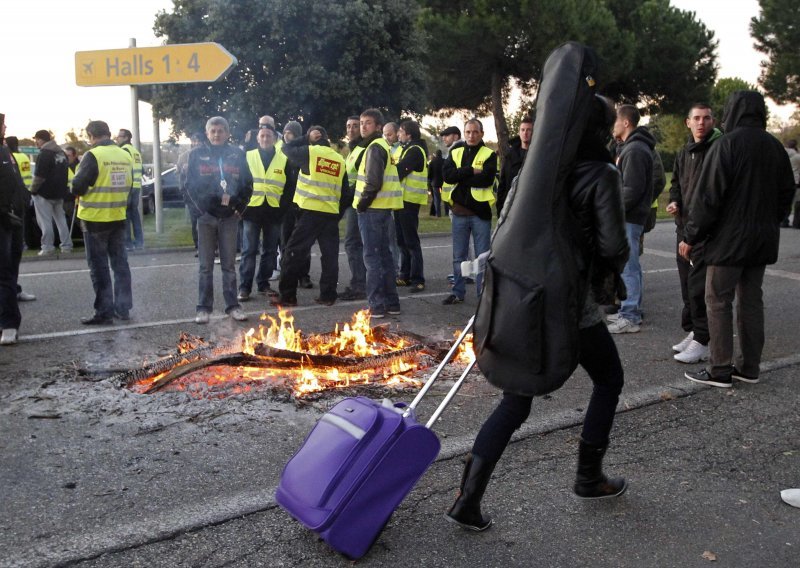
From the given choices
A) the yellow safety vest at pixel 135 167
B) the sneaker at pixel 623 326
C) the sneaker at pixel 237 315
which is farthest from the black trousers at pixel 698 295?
the yellow safety vest at pixel 135 167

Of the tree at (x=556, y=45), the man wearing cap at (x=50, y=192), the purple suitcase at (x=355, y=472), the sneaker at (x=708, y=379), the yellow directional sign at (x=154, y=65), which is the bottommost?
the sneaker at (x=708, y=379)

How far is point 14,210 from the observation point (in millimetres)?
6555

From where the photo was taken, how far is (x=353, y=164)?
27.7 ft

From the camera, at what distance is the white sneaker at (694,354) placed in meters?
5.97

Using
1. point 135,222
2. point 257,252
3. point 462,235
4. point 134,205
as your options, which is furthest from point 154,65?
point 462,235

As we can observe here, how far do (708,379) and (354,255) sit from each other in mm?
4709

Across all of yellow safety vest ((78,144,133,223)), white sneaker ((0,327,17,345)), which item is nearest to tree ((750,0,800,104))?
yellow safety vest ((78,144,133,223))

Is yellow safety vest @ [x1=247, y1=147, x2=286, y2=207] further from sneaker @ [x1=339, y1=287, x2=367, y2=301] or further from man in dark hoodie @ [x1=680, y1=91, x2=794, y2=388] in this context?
man in dark hoodie @ [x1=680, y1=91, x2=794, y2=388]

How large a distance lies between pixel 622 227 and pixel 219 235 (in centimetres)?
533

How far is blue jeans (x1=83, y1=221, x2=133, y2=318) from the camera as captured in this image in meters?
7.30

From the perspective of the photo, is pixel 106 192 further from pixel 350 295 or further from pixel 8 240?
pixel 350 295

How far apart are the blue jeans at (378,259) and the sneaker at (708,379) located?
3.30 meters

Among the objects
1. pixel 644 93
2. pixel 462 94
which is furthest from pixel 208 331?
pixel 644 93

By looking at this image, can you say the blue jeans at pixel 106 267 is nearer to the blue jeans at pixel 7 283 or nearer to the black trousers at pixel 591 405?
the blue jeans at pixel 7 283
